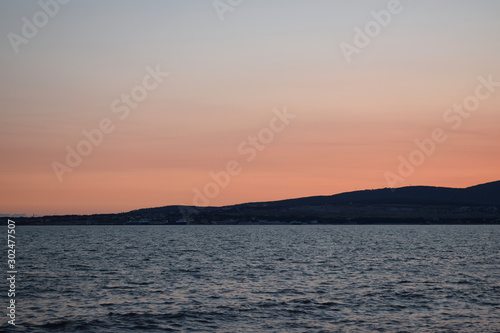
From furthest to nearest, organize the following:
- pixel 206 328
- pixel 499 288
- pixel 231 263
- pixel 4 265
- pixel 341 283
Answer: pixel 231 263
pixel 4 265
pixel 341 283
pixel 499 288
pixel 206 328

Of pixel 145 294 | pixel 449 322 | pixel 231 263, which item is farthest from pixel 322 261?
pixel 449 322

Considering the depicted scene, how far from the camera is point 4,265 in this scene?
7650 centimetres

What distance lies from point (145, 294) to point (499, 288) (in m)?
34.3

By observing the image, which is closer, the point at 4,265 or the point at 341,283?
the point at 341,283

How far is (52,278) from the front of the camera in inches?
2463

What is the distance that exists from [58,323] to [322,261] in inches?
2099

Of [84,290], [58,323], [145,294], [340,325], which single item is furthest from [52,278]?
[340,325]

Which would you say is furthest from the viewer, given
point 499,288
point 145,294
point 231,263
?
point 231,263

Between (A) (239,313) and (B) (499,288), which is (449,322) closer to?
(A) (239,313)

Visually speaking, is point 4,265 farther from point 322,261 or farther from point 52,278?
point 322,261

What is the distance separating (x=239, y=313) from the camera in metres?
42.7

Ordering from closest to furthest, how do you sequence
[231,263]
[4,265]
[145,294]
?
[145,294]
[4,265]
[231,263]

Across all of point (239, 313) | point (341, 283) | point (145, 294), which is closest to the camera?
point (239, 313)

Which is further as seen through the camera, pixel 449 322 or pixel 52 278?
pixel 52 278
